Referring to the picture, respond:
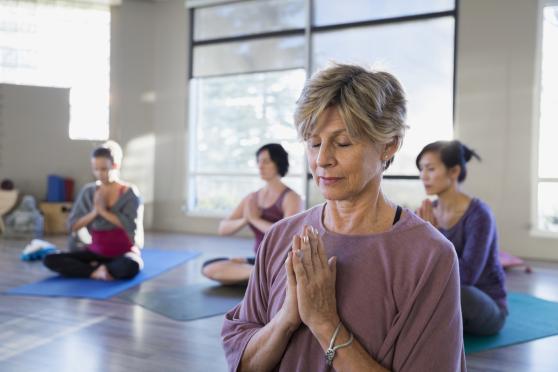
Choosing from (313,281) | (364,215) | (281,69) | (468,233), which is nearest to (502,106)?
(281,69)

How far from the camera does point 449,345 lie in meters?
0.93

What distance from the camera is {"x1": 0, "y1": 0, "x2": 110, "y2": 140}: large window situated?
6.36 metres

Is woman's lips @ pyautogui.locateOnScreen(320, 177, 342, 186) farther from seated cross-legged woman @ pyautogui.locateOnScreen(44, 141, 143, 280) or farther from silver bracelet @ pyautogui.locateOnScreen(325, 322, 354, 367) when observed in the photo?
seated cross-legged woman @ pyautogui.locateOnScreen(44, 141, 143, 280)

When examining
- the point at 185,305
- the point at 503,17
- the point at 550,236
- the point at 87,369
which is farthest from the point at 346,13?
the point at 87,369

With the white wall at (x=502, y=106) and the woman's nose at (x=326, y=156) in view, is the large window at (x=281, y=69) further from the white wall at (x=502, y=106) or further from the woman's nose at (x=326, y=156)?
the woman's nose at (x=326, y=156)

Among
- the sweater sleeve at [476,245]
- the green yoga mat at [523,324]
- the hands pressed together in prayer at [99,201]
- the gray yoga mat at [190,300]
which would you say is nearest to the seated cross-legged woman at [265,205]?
the gray yoga mat at [190,300]

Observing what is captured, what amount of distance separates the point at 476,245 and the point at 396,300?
65.0 inches

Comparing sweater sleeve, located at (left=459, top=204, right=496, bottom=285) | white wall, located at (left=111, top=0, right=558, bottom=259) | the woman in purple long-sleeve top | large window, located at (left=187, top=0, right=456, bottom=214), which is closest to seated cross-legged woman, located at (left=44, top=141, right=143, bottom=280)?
the woman in purple long-sleeve top

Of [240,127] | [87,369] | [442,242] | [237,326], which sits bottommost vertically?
[87,369]

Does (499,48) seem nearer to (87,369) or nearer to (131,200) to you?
(131,200)

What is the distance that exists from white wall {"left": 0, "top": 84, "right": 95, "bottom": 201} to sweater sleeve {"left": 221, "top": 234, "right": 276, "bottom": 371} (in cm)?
589

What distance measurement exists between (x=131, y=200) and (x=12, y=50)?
3.68 meters

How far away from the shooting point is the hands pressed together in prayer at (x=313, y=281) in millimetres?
972

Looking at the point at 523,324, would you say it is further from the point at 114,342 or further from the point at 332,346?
the point at 332,346
